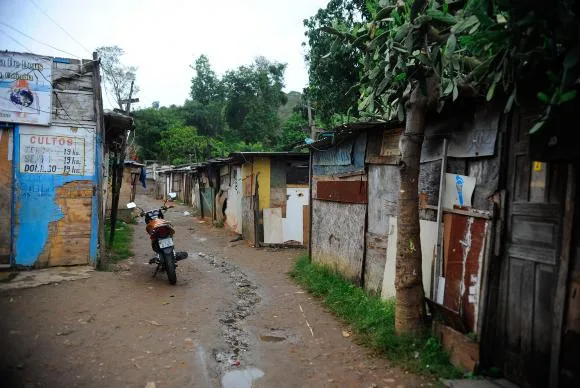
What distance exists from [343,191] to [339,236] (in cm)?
94

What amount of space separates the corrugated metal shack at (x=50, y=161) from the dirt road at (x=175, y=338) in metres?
1.11

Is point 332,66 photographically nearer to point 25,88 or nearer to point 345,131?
point 345,131

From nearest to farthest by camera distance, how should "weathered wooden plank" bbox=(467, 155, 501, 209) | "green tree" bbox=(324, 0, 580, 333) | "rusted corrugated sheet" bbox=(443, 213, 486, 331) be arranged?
"green tree" bbox=(324, 0, 580, 333), "weathered wooden plank" bbox=(467, 155, 501, 209), "rusted corrugated sheet" bbox=(443, 213, 486, 331)

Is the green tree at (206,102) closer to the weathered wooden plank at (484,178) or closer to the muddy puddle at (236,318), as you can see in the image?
the muddy puddle at (236,318)

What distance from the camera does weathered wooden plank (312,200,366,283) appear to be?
25.5 feet

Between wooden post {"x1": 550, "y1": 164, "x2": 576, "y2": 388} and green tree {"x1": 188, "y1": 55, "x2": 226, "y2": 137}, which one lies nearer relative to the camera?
→ wooden post {"x1": 550, "y1": 164, "x2": 576, "y2": 388}

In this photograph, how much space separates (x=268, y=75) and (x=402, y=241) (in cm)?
3754

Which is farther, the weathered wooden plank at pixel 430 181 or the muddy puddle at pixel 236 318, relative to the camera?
the weathered wooden plank at pixel 430 181

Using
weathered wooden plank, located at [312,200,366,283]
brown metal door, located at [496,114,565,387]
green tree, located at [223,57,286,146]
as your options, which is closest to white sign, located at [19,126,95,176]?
weathered wooden plank, located at [312,200,366,283]

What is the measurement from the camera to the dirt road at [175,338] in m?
4.34

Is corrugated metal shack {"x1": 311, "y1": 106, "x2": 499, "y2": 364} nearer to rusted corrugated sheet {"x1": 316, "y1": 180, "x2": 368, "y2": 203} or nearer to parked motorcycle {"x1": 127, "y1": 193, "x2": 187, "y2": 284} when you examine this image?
rusted corrugated sheet {"x1": 316, "y1": 180, "x2": 368, "y2": 203}

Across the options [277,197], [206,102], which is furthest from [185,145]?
[277,197]

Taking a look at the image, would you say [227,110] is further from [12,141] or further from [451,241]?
[451,241]

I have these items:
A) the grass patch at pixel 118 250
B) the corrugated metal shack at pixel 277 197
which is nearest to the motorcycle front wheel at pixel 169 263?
the grass patch at pixel 118 250
